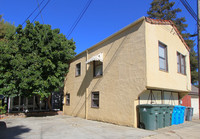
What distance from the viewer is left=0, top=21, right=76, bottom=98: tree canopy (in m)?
11.5

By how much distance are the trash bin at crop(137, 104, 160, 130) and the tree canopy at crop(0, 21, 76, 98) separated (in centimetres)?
740

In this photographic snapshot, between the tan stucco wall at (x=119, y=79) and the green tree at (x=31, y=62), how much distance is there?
2738 mm

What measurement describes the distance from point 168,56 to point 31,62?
980cm

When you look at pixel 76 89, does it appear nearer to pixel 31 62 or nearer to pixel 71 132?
pixel 31 62

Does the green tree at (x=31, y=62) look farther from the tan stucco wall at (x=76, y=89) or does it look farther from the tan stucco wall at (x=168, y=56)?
the tan stucco wall at (x=168, y=56)

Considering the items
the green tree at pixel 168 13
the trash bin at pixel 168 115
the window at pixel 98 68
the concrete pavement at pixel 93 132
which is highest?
→ the green tree at pixel 168 13

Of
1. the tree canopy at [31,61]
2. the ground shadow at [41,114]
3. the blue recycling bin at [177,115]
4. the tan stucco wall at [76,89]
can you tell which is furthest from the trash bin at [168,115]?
the ground shadow at [41,114]

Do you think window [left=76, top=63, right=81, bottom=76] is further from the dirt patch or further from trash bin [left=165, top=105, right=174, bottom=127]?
trash bin [left=165, top=105, right=174, bottom=127]

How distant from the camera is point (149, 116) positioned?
773 centimetres

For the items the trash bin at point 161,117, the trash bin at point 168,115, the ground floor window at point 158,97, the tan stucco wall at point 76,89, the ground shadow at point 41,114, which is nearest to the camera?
the trash bin at point 161,117

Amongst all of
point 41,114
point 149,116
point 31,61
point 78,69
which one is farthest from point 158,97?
point 41,114

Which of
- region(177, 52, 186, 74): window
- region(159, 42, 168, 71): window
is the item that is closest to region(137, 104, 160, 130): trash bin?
region(159, 42, 168, 71): window

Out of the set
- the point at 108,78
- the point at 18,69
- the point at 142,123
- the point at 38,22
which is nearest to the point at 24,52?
the point at 18,69

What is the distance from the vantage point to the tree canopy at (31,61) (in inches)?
452
